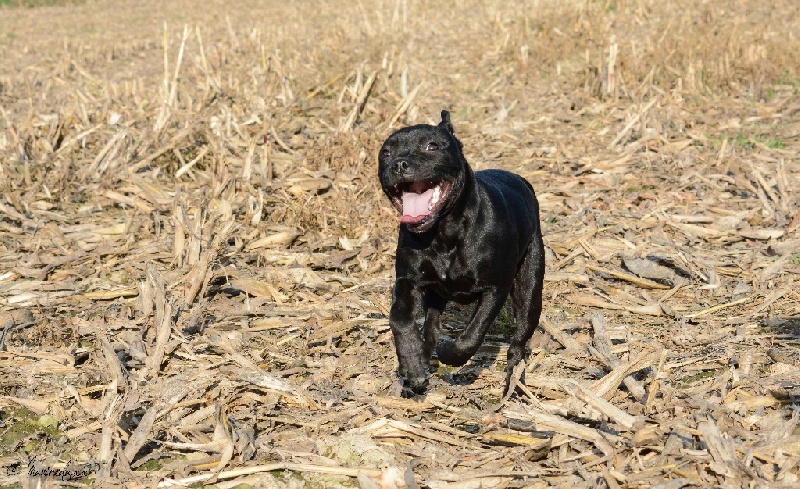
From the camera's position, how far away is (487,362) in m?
5.71

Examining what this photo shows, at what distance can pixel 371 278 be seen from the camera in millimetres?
7117

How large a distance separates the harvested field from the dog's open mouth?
3.56 ft

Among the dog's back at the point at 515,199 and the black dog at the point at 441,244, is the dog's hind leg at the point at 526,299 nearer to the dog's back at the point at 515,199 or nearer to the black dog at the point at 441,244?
the black dog at the point at 441,244

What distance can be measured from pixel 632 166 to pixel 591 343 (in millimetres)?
4516

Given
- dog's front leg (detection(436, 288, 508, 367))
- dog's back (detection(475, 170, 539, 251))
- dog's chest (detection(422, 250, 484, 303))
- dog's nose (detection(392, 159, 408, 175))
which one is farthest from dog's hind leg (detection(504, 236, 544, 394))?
dog's nose (detection(392, 159, 408, 175))

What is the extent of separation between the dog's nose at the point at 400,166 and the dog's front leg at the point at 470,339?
3.14 feet

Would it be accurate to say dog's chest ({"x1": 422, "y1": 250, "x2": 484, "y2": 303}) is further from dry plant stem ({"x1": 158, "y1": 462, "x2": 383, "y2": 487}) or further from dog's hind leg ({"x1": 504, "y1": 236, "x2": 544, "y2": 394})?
dry plant stem ({"x1": 158, "y1": 462, "x2": 383, "y2": 487})

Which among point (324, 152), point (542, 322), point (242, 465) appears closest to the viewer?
point (242, 465)

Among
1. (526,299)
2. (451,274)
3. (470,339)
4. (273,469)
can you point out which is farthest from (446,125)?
(273,469)

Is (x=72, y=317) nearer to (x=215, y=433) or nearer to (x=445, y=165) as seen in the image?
(x=215, y=433)

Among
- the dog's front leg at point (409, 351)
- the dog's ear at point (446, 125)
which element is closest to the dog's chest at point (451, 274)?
the dog's front leg at point (409, 351)

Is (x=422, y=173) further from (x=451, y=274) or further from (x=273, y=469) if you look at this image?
(x=273, y=469)

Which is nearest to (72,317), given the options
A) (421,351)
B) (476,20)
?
(421,351)

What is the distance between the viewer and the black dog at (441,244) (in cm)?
492
